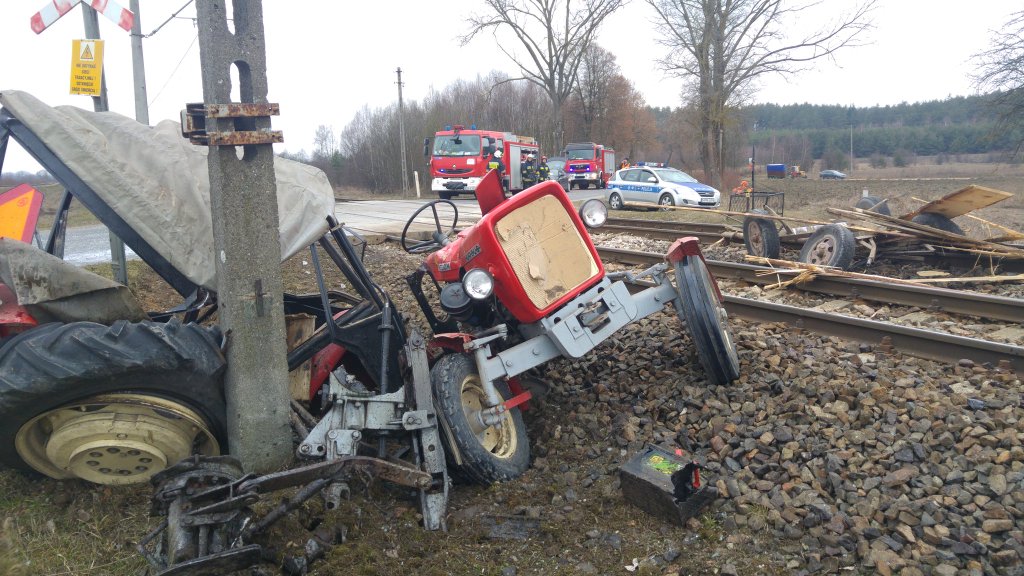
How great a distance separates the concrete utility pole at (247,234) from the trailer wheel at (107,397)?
15cm

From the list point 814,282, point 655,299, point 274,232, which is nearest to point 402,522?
point 274,232

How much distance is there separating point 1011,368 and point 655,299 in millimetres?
2392

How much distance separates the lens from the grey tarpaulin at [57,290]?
3.12 meters

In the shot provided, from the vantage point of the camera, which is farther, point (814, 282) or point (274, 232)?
point (814, 282)

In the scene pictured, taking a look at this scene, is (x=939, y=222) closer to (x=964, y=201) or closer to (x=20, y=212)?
(x=964, y=201)

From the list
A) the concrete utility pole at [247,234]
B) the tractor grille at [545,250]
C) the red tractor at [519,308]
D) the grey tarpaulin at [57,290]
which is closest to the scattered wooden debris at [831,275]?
the red tractor at [519,308]

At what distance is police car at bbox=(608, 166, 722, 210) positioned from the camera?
21.2 metres

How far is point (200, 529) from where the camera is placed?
2.77m

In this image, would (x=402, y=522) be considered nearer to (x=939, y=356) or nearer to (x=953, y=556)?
(x=953, y=556)

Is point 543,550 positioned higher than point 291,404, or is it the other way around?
point 291,404

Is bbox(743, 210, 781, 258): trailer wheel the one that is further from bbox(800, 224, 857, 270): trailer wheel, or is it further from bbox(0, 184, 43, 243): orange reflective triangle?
bbox(0, 184, 43, 243): orange reflective triangle

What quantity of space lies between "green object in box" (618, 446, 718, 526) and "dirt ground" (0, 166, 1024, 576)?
0.06 metres

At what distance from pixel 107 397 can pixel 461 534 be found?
1708 mm

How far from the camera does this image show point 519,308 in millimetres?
4191
